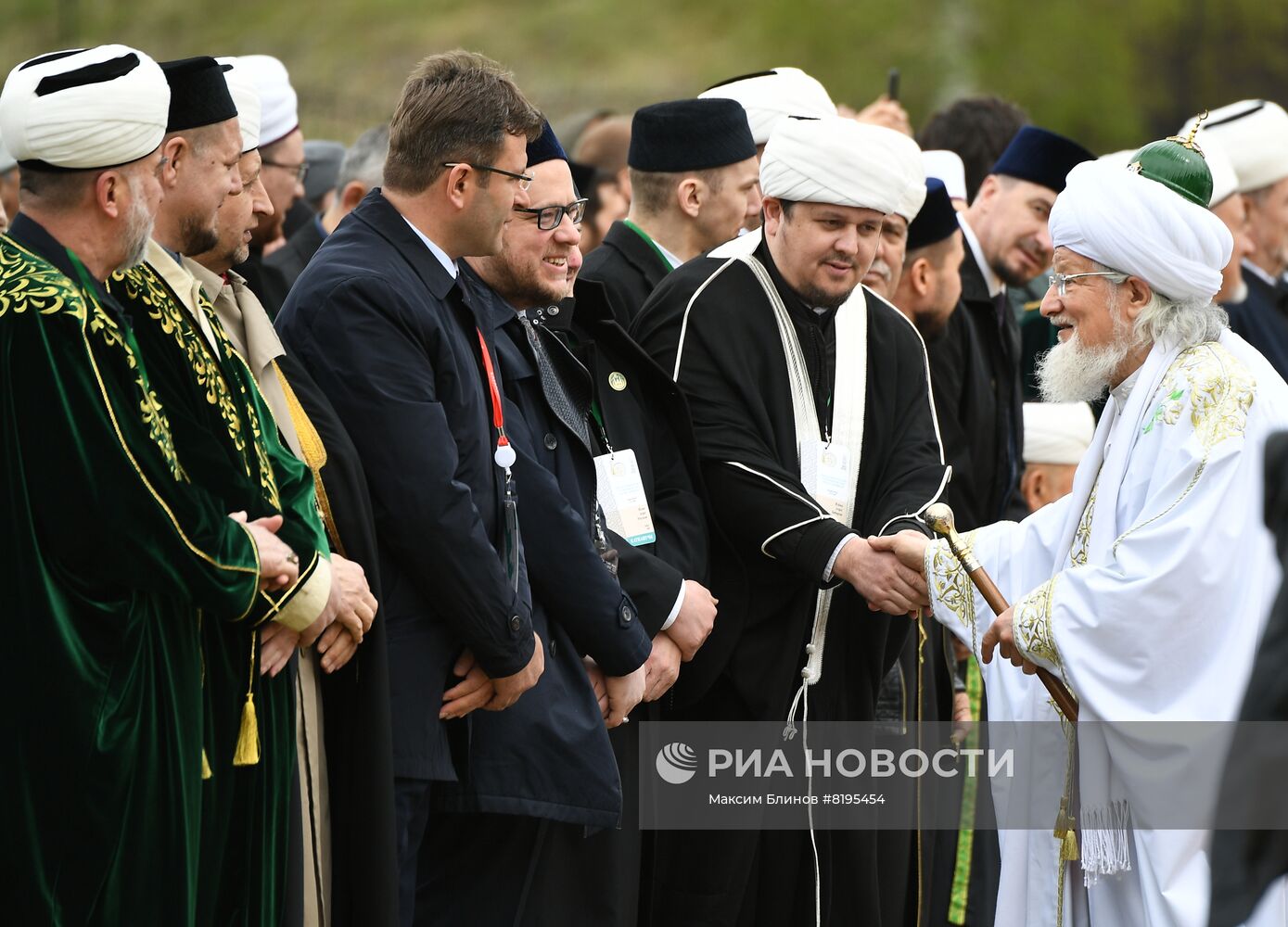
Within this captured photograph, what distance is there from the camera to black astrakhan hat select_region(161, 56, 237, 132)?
367 cm

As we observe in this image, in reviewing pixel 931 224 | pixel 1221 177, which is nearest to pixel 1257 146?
pixel 1221 177

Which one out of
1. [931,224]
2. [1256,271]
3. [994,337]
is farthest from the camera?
[1256,271]

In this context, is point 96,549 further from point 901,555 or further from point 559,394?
point 901,555

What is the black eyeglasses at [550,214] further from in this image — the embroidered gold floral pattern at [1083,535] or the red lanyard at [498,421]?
the embroidered gold floral pattern at [1083,535]

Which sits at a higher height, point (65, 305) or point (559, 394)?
point (65, 305)

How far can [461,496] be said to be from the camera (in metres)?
3.78

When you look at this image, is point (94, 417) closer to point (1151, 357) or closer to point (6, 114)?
point (6, 114)

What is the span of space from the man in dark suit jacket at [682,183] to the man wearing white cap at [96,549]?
2.33 meters

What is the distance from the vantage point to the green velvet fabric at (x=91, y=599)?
3.17m

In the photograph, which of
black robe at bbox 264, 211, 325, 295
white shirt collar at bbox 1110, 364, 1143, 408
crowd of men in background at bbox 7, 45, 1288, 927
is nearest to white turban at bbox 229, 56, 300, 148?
black robe at bbox 264, 211, 325, 295

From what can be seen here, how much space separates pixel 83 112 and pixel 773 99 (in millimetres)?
3351

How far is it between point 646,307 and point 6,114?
2172 millimetres

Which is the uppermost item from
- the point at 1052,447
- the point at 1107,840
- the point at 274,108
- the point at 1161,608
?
the point at 274,108

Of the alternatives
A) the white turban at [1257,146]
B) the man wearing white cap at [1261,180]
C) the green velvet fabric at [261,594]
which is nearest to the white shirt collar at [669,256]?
the green velvet fabric at [261,594]
